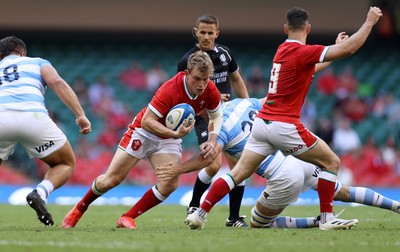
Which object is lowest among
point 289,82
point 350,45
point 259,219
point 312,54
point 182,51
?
point 182,51

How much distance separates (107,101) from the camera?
76.7 feet

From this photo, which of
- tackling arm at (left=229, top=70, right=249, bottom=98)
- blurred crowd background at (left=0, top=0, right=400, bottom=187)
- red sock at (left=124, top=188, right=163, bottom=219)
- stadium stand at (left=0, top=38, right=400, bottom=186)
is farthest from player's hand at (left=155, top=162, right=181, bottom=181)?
stadium stand at (left=0, top=38, right=400, bottom=186)

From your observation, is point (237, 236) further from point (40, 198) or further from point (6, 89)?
point (6, 89)

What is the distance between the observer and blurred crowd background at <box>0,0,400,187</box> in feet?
76.5

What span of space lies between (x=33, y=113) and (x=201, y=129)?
2.01m

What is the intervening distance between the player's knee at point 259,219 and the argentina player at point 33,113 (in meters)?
2.20

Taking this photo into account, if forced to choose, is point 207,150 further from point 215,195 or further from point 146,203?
point 146,203

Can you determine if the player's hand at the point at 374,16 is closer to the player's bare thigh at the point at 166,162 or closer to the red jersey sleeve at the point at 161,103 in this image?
the red jersey sleeve at the point at 161,103

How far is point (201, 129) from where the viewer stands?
9.99 meters

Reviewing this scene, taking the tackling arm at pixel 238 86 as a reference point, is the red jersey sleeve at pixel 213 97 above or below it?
above

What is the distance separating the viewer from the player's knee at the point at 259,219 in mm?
9969

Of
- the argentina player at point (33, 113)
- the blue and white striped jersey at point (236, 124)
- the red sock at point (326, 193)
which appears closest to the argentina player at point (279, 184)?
the blue and white striped jersey at point (236, 124)

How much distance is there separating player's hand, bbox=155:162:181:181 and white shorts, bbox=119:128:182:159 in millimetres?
335

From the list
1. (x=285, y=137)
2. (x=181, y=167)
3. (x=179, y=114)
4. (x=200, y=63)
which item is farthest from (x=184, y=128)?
(x=285, y=137)
